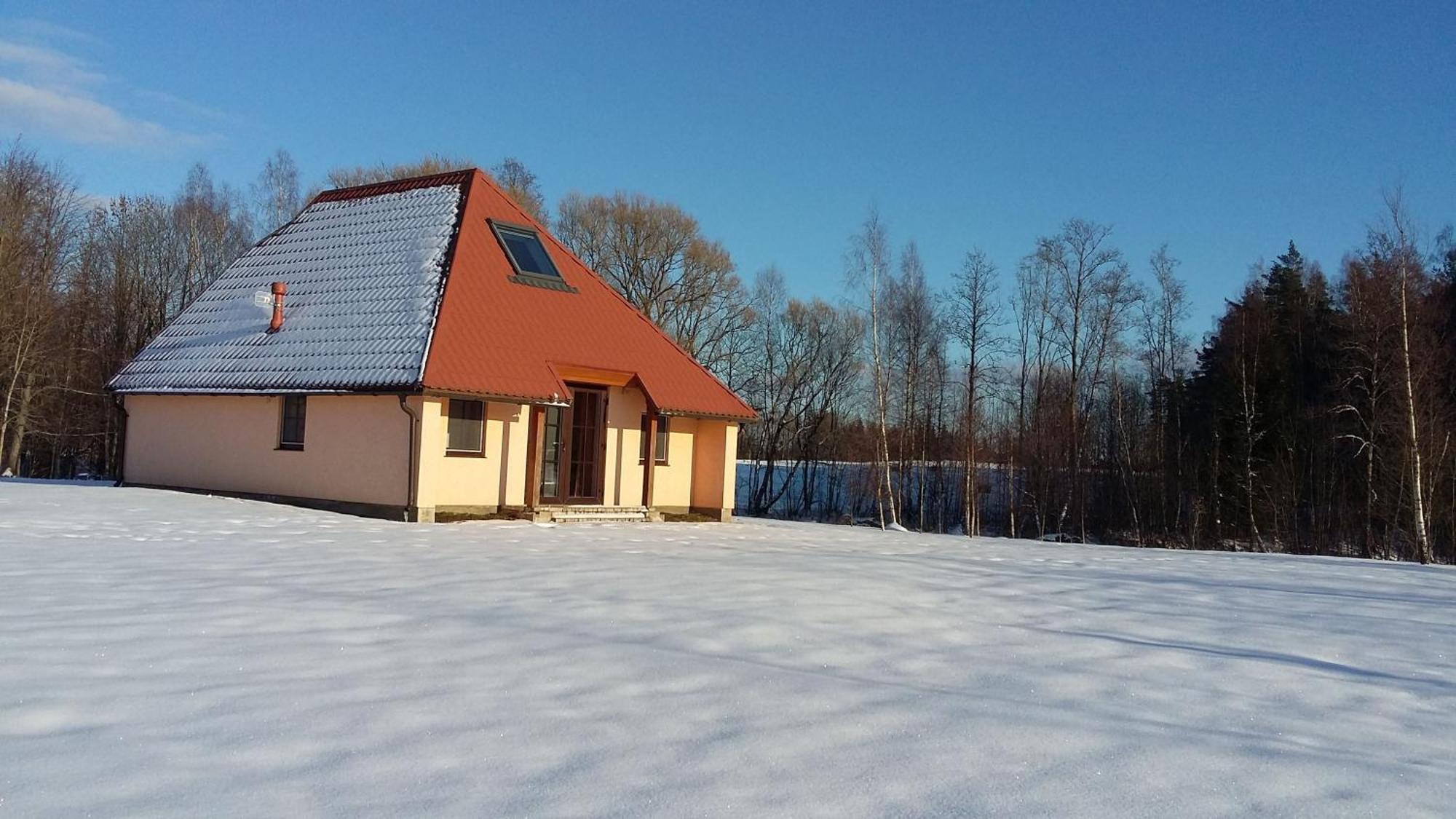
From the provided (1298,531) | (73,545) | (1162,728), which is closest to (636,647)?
(1162,728)

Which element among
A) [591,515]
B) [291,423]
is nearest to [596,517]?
[591,515]

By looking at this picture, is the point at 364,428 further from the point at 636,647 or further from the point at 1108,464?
the point at 1108,464

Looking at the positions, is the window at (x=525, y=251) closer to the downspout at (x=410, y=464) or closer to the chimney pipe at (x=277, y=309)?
the chimney pipe at (x=277, y=309)

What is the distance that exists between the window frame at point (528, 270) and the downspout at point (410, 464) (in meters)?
4.22

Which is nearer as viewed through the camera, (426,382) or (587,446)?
(426,382)

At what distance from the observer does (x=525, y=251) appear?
63.6 ft

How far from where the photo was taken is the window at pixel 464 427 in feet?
52.6

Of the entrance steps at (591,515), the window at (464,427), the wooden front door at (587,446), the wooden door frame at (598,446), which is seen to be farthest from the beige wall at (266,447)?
the wooden front door at (587,446)

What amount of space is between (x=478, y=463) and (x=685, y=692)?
1190 cm

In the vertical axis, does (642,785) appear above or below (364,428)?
below

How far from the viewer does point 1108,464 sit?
3856 centimetres

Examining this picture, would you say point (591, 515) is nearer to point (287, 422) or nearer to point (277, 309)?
point (287, 422)

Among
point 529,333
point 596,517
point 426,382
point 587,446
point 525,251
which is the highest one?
point 525,251

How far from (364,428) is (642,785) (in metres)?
13.5
